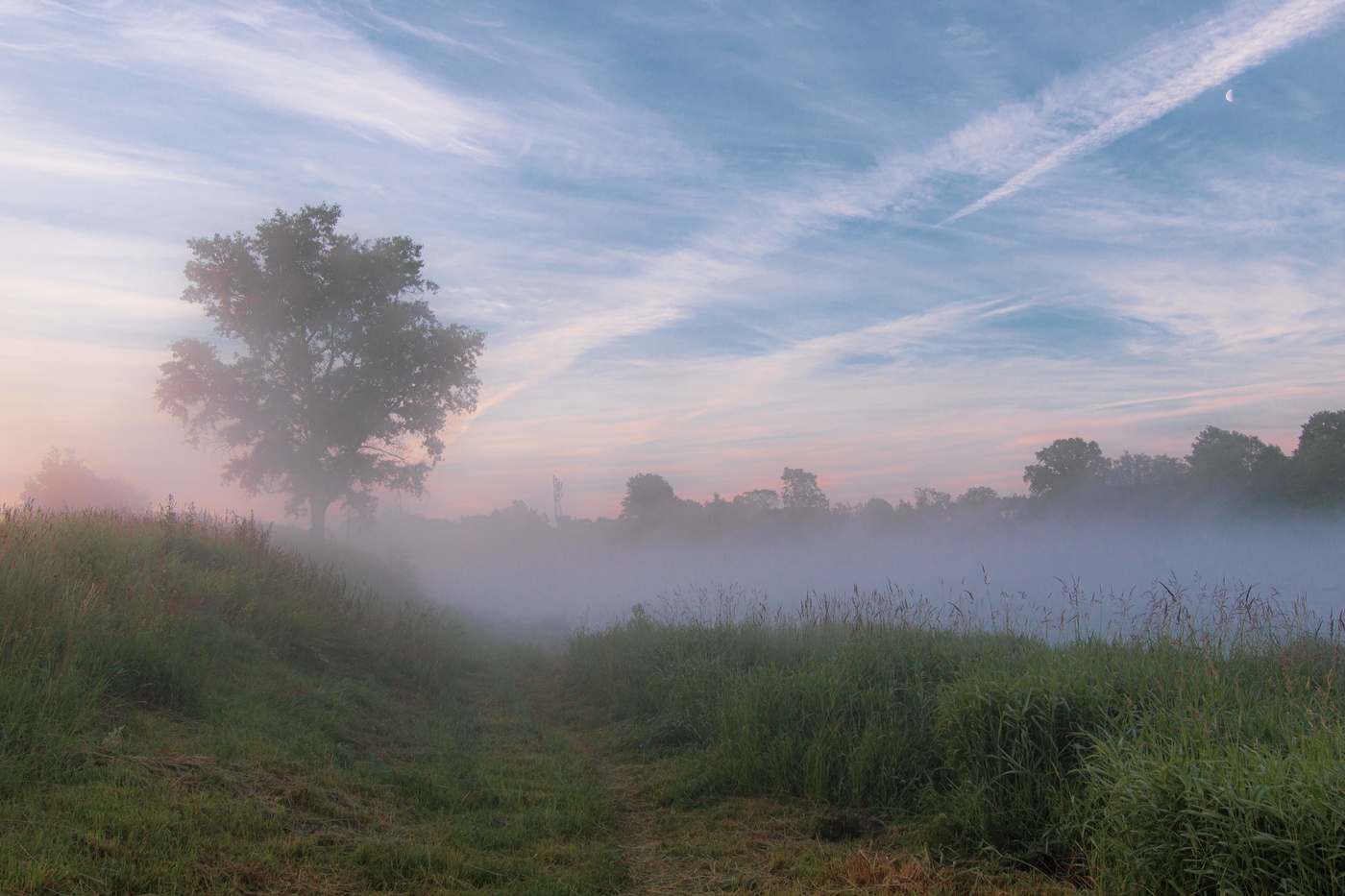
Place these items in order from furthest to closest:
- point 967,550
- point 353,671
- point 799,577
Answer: point 967,550
point 799,577
point 353,671

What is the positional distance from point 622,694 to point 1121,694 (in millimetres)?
5950

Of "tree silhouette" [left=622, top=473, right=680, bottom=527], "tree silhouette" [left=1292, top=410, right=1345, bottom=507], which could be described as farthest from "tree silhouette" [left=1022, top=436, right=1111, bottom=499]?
"tree silhouette" [left=622, top=473, right=680, bottom=527]

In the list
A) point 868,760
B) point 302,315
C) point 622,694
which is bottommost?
point 622,694

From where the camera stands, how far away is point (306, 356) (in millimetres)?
24156

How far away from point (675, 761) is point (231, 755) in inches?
146

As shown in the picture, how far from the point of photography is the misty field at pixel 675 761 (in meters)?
3.32

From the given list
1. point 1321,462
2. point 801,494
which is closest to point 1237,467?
point 1321,462

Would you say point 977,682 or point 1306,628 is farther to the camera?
point 1306,628

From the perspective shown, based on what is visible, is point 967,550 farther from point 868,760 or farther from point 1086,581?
point 868,760

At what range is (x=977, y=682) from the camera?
4957mm

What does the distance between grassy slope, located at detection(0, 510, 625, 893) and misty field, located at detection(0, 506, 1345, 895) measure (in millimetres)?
25

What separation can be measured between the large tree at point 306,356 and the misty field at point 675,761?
54.2 feet

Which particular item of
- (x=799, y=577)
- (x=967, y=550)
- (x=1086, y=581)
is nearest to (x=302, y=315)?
(x=799, y=577)

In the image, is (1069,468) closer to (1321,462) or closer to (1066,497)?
(1066,497)
